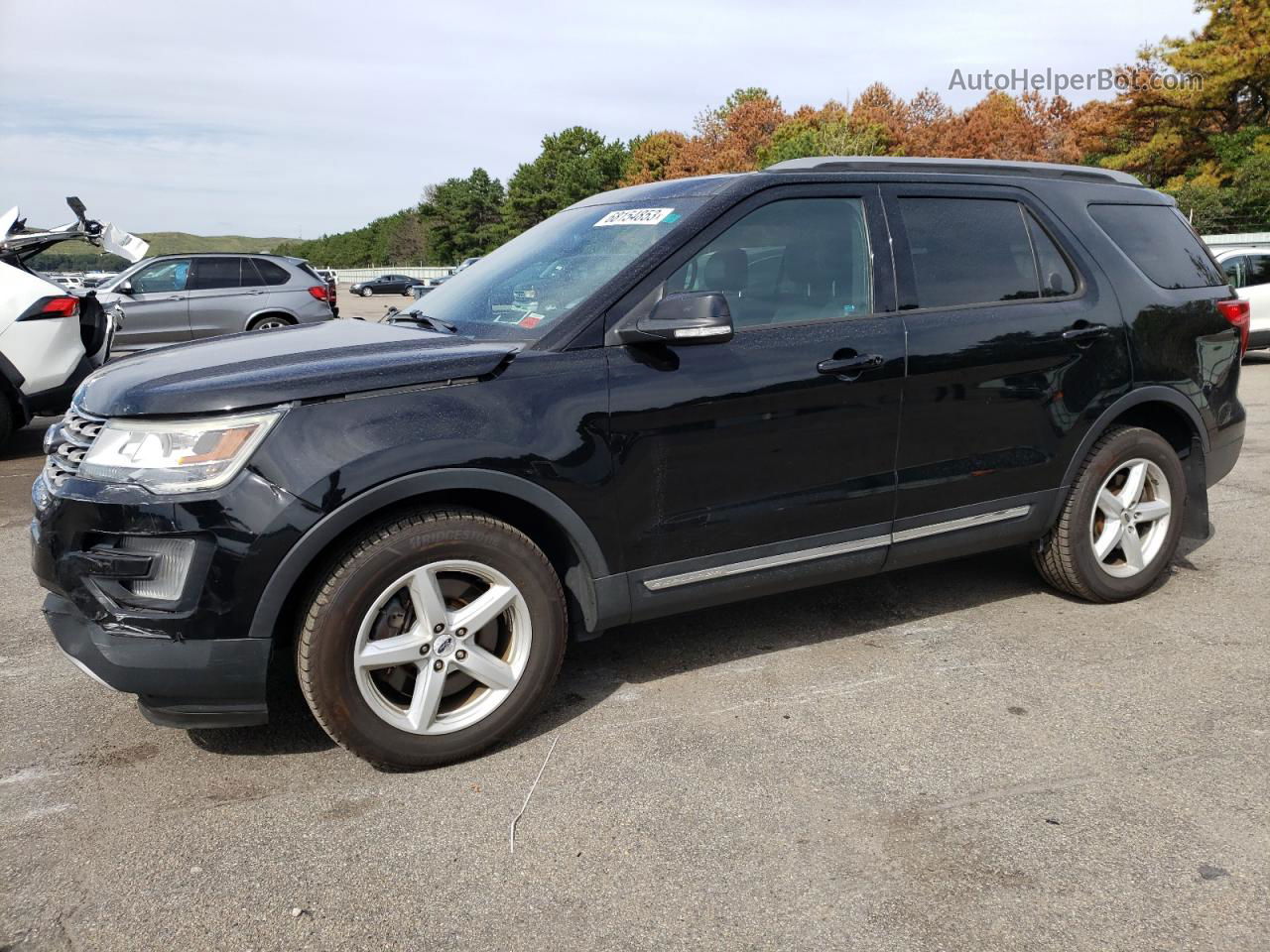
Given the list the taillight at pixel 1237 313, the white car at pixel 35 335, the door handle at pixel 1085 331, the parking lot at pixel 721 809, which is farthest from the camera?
the white car at pixel 35 335

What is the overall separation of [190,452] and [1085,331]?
3431mm

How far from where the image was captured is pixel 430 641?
3072mm

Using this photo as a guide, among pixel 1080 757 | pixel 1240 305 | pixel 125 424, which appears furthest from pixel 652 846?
pixel 1240 305

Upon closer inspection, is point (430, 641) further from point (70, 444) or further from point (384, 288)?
point (384, 288)

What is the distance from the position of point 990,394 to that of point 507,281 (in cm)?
193

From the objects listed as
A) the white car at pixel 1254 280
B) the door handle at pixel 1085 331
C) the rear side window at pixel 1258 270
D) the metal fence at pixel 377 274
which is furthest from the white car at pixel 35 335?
the metal fence at pixel 377 274

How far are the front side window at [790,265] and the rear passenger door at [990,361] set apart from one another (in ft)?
0.61

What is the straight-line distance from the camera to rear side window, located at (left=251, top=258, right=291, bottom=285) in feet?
48.3

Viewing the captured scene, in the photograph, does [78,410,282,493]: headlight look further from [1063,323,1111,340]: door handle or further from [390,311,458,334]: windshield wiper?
[1063,323,1111,340]: door handle

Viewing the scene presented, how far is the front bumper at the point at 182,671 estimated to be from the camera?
2.87 metres

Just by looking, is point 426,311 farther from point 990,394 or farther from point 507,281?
point 990,394

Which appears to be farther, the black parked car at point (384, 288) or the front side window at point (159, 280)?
the black parked car at point (384, 288)

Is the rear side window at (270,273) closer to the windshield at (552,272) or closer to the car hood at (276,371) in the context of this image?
the windshield at (552,272)

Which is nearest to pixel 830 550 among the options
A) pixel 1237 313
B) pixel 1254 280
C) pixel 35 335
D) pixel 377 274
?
pixel 1237 313
